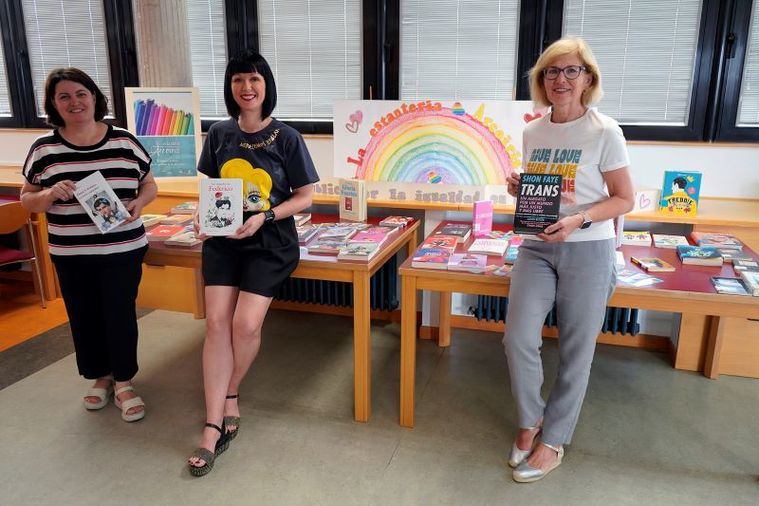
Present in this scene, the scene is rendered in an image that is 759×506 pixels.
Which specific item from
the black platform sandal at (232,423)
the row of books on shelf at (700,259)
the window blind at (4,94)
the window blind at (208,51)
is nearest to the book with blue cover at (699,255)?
the row of books on shelf at (700,259)

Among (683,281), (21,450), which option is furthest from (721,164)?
(21,450)

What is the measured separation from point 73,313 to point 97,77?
7.92 ft

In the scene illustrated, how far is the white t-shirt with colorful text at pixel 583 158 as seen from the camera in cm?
186

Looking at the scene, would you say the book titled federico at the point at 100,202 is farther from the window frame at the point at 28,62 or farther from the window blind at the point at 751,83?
the window blind at the point at 751,83

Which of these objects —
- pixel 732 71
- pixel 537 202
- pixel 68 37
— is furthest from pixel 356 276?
pixel 68 37

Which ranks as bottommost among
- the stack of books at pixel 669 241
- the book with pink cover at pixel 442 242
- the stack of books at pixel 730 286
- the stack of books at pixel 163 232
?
the stack of books at pixel 730 286

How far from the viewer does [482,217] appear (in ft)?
9.02

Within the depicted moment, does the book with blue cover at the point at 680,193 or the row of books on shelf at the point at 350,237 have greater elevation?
the book with blue cover at the point at 680,193

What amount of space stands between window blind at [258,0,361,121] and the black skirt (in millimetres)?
1632

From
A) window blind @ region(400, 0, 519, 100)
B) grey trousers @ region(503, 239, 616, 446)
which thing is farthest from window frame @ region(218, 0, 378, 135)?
grey trousers @ region(503, 239, 616, 446)

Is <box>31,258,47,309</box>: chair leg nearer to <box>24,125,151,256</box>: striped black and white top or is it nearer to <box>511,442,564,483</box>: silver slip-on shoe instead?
<box>24,125,151,256</box>: striped black and white top

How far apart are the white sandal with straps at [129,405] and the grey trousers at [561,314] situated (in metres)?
1.51

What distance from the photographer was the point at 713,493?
195 cm

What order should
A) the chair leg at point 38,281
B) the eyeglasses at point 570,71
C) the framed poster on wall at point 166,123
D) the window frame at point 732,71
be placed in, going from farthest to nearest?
the chair leg at point 38,281 < the framed poster on wall at point 166,123 < the window frame at point 732,71 < the eyeglasses at point 570,71
